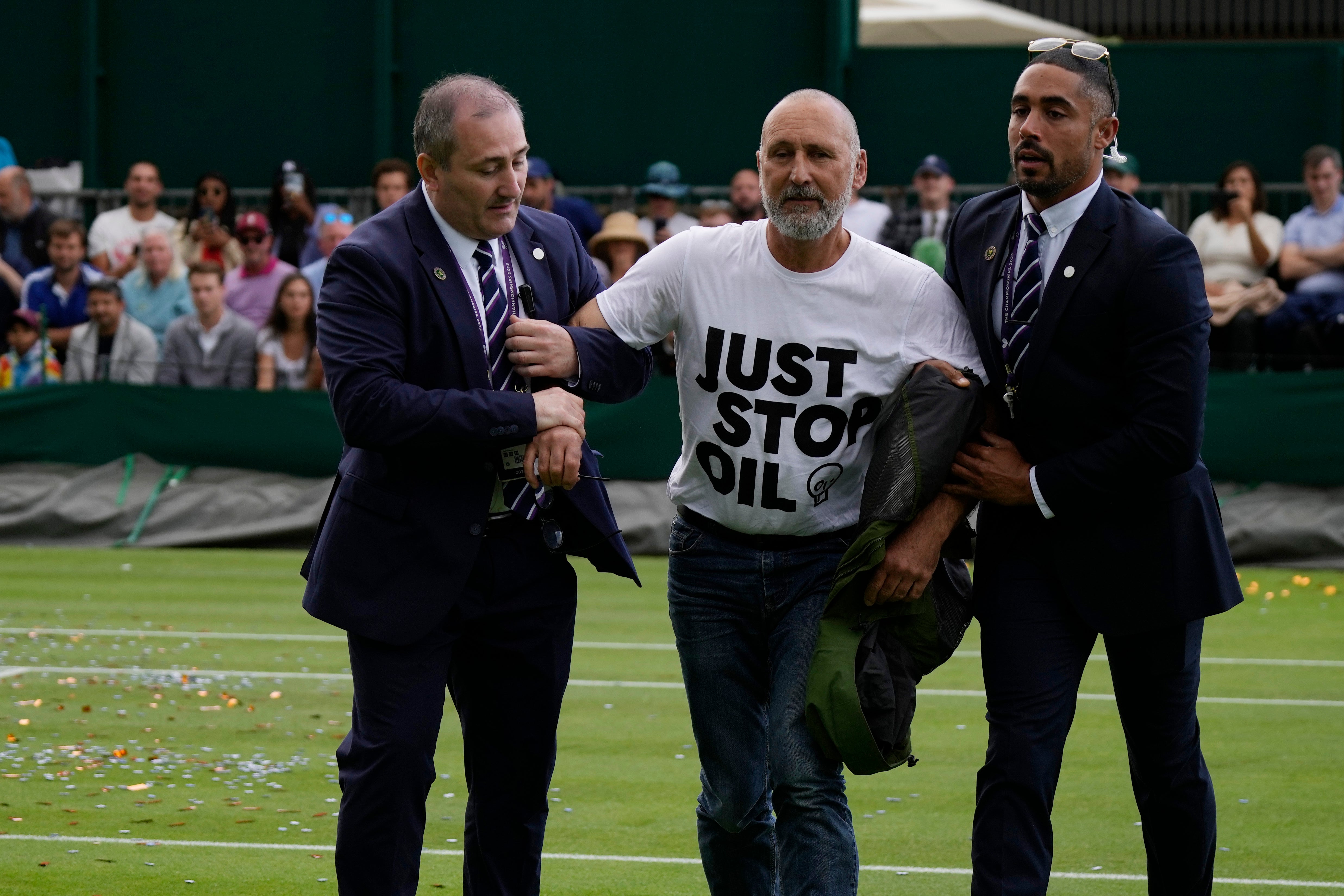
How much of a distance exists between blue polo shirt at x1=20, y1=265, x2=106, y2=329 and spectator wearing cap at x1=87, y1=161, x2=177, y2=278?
67 cm

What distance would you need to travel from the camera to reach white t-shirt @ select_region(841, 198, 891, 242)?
1438 centimetres

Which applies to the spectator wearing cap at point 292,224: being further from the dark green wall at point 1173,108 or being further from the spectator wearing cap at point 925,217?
the dark green wall at point 1173,108

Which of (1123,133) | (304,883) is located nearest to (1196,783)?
(304,883)

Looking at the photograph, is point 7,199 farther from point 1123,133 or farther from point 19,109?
point 1123,133

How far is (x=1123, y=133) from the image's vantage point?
1761 centimetres

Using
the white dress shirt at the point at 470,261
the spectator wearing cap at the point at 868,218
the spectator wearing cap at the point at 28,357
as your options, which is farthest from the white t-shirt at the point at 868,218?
the white dress shirt at the point at 470,261

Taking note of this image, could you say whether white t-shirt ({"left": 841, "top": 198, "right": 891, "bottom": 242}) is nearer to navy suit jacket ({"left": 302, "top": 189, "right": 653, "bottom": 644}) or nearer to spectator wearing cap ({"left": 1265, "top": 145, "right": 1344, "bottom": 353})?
spectator wearing cap ({"left": 1265, "top": 145, "right": 1344, "bottom": 353})

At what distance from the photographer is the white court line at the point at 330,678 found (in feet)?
29.1

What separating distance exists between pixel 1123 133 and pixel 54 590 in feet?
36.6

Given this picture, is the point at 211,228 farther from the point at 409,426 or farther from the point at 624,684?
the point at 409,426

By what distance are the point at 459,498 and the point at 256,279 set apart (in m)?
10.9

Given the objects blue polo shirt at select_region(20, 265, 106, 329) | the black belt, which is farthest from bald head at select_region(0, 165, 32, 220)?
the black belt

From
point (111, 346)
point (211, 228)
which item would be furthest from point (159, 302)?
point (211, 228)

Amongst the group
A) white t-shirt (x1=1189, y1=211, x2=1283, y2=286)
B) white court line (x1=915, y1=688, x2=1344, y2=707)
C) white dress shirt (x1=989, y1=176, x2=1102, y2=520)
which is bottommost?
white court line (x1=915, y1=688, x2=1344, y2=707)
